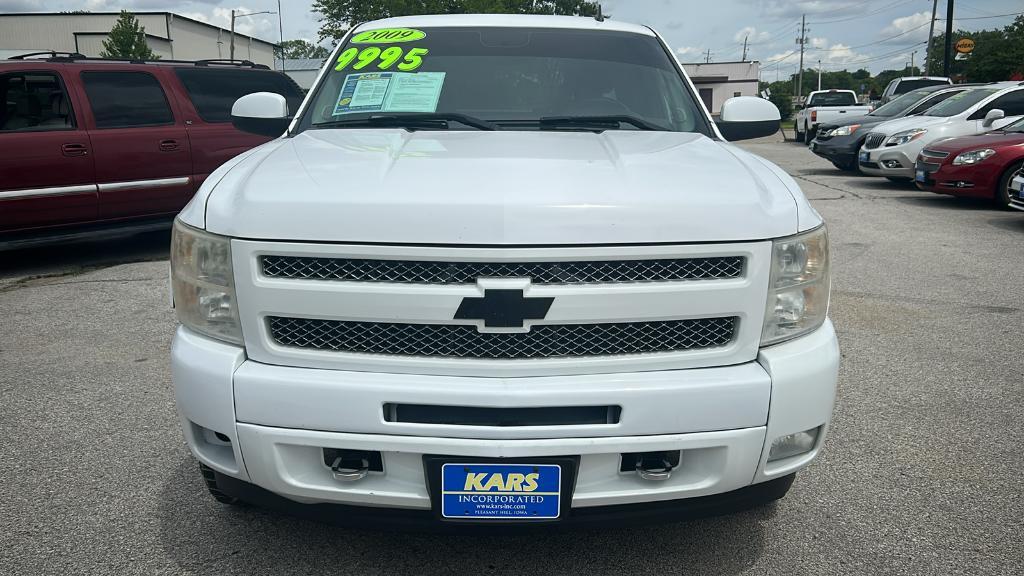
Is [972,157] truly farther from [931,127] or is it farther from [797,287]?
[797,287]

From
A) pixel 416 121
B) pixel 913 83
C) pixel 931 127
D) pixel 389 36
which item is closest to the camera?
pixel 416 121

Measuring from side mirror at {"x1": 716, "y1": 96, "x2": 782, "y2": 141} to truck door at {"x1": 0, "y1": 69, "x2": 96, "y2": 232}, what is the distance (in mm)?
5879

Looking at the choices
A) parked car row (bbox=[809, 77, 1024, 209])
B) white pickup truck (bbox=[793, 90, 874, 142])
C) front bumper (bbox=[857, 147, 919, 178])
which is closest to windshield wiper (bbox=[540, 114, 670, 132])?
parked car row (bbox=[809, 77, 1024, 209])

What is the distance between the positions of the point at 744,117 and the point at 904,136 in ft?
36.0

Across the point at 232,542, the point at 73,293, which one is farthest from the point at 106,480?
the point at 73,293

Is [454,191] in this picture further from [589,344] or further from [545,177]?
[589,344]

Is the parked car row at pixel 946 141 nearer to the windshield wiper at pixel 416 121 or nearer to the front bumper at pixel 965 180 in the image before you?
the front bumper at pixel 965 180

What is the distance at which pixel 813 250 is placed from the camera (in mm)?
2334

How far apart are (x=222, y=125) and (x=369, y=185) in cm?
670

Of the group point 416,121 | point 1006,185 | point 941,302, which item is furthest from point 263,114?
point 1006,185

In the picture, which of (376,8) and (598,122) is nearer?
(598,122)

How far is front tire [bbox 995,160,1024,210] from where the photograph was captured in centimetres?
1038

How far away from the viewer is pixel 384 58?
3.64 m

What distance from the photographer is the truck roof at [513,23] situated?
3850mm
